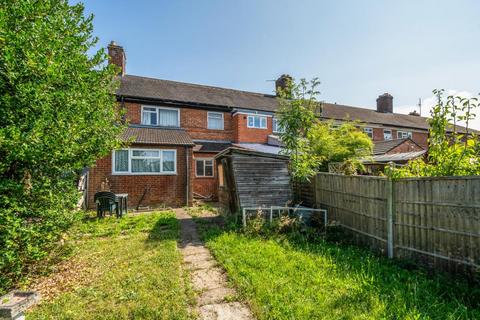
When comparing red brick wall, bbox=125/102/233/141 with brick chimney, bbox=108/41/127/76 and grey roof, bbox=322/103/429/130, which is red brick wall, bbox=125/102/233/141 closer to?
brick chimney, bbox=108/41/127/76

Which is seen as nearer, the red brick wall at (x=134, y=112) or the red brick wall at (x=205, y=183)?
the red brick wall at (x=134, y=112)

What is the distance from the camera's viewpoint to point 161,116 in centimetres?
1584

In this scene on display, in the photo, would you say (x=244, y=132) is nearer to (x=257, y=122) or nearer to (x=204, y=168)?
(x=257, y=122)

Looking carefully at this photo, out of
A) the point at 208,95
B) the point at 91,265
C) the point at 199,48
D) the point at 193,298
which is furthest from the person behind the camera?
the point at 208,95

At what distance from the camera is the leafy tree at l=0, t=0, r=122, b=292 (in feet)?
11.8

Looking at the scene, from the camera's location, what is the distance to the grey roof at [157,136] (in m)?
12.5

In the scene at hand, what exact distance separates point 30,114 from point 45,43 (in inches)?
51.1

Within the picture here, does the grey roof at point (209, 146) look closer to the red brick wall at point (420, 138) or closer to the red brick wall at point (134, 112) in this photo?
the red brick wall at point (134, 112)

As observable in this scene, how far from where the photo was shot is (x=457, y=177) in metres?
3.98

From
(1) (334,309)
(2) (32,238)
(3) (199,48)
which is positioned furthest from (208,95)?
(1) (334,309)

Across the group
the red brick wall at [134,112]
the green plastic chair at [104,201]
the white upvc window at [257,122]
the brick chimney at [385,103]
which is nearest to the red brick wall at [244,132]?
the white upvc window at [257,122]

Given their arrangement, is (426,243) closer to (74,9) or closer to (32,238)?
(32,238)

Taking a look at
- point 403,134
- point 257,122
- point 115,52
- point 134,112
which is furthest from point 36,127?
point 403,134

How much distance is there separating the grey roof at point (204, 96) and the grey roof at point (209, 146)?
2745 mm
